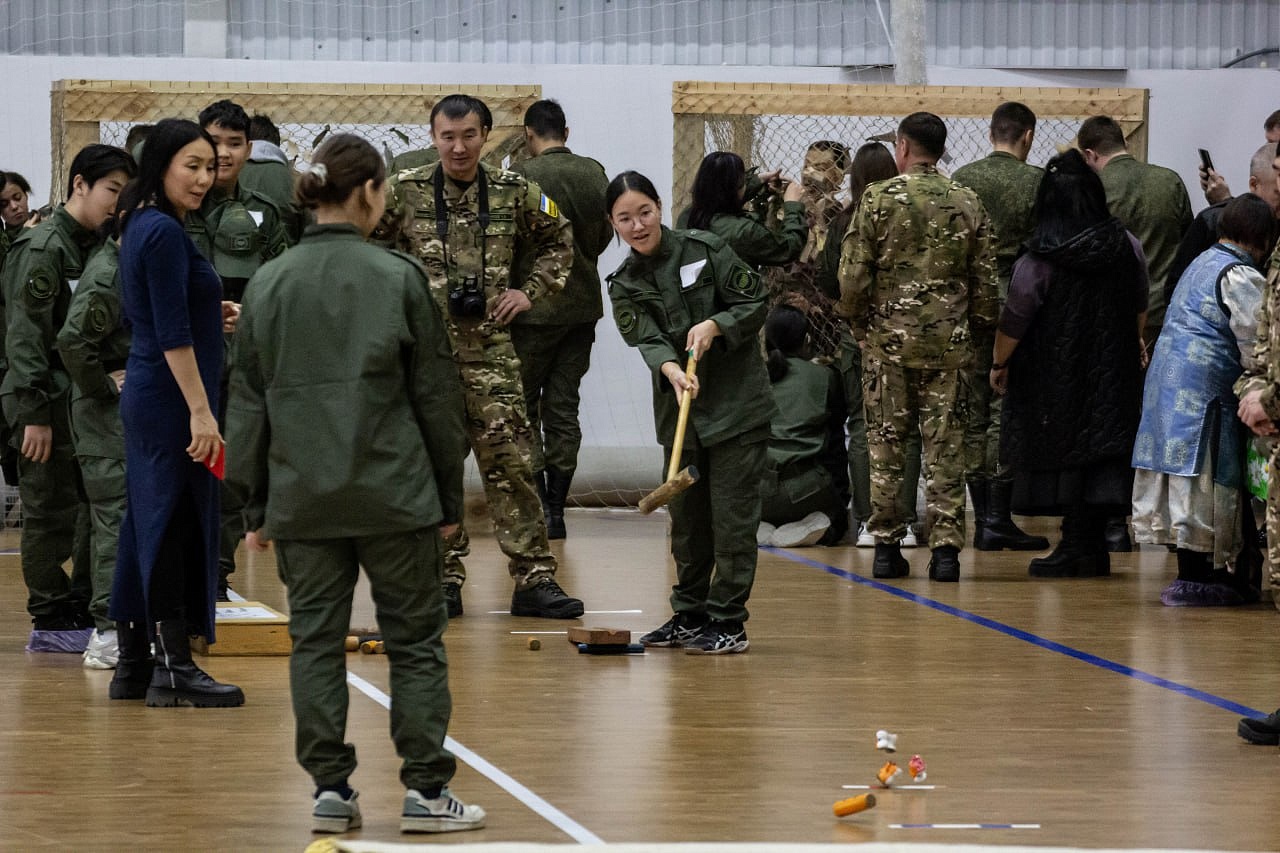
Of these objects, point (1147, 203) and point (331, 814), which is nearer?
point (331, 814)

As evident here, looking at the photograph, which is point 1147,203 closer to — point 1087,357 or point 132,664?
point 1087,357

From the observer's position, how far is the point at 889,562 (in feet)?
26.5

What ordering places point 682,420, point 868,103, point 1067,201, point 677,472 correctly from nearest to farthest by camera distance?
1. point 682,420
2. point 677,472
3. point 1067,201
4. point 868,103

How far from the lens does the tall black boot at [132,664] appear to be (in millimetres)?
5441

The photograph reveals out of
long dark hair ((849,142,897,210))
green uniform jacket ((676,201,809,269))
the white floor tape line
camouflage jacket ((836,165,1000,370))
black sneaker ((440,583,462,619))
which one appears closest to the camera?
the white floor tape line

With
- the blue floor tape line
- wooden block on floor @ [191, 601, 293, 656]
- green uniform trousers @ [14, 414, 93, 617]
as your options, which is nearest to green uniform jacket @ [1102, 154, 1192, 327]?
the blue floor tape line

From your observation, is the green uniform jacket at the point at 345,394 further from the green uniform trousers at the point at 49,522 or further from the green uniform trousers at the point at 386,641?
the green uniform trousers at the point at 49,522

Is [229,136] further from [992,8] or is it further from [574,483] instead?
[992,8]

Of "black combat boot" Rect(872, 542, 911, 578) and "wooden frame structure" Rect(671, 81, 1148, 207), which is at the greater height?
"wooden frame structure" Rect(671, 81, 1148, 207)

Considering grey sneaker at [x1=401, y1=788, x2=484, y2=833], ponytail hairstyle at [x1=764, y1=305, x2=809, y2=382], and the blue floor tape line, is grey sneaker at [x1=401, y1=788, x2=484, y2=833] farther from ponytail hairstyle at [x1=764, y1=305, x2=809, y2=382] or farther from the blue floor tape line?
ponytail hairstyle at [x1=764, y1=305, x2=809, y2=382]

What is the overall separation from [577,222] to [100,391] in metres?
3.88

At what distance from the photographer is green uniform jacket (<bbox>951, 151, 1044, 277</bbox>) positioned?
874 centimetres

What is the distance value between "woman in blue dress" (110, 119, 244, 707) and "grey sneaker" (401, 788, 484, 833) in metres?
1.50

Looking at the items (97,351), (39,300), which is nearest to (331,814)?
(97,351)
